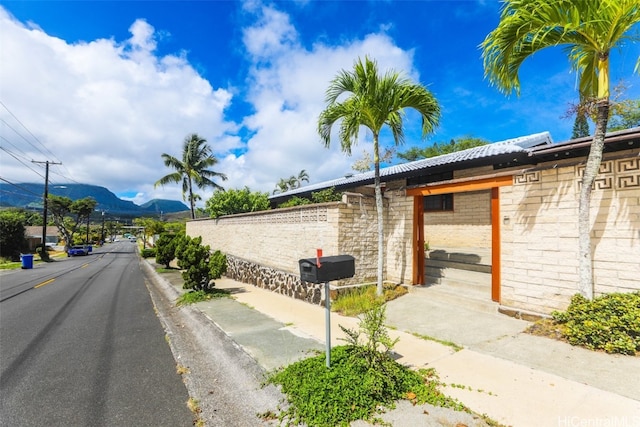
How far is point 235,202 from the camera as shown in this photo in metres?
16.6

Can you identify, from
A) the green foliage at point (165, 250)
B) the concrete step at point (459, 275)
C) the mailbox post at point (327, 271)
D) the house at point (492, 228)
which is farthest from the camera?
the green foliage at point (165, 250)

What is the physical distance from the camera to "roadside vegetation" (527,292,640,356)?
3896 millimetres

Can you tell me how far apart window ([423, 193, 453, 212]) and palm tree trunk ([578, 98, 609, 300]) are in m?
7.96

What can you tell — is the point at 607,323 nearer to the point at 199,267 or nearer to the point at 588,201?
the point at 588,201

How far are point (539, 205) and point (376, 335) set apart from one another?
4216 millimetres

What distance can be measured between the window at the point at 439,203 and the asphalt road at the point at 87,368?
11247 mm

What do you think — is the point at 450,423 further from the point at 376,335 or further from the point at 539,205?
the point at 539,205

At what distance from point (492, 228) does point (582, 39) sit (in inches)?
138

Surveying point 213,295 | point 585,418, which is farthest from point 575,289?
point 213,295

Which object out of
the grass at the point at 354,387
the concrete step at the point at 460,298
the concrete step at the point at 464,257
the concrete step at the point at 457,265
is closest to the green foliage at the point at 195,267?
the grass at the point at 354,387

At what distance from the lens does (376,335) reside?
3.57 meters

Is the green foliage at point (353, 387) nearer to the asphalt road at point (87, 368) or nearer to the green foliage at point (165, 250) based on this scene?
the asphalt road at point (87, 368)

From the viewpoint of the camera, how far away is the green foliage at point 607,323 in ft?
12.8


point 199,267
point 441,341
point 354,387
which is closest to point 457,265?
point 441,341
